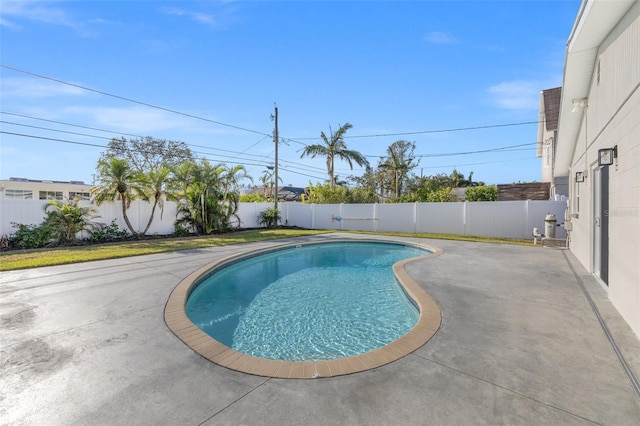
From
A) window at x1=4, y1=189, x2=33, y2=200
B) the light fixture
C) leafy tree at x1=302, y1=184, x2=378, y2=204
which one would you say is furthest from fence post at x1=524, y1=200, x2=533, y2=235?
window at x1=4, y1=189, x2=33, y2=200

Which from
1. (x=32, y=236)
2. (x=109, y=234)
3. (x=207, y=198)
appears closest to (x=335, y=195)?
(x=207, y=198)

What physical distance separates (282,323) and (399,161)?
28.4 metres

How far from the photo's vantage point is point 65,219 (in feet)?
37.5

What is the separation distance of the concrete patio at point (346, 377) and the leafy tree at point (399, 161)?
2644 cm

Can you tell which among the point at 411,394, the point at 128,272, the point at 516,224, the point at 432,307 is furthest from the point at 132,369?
the point at 516,224

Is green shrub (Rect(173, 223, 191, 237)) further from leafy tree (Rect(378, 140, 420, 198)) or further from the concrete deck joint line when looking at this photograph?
leafy tree (Rect(378, 140, 420, 198))

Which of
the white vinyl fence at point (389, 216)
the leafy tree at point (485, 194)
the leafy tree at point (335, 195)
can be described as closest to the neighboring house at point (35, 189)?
the white vinyl fence at point (389, 216)

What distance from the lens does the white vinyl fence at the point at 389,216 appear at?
11.8 meters

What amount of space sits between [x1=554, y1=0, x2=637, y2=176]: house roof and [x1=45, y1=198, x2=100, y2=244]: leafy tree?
51.2 feet

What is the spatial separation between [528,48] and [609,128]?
9477 millimetres

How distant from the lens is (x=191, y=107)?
19.5 metres

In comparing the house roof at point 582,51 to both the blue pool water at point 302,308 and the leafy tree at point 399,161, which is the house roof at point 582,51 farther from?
the leafy tree at point 399,161

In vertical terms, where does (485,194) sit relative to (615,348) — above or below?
above

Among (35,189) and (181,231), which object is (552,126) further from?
(35,189)
